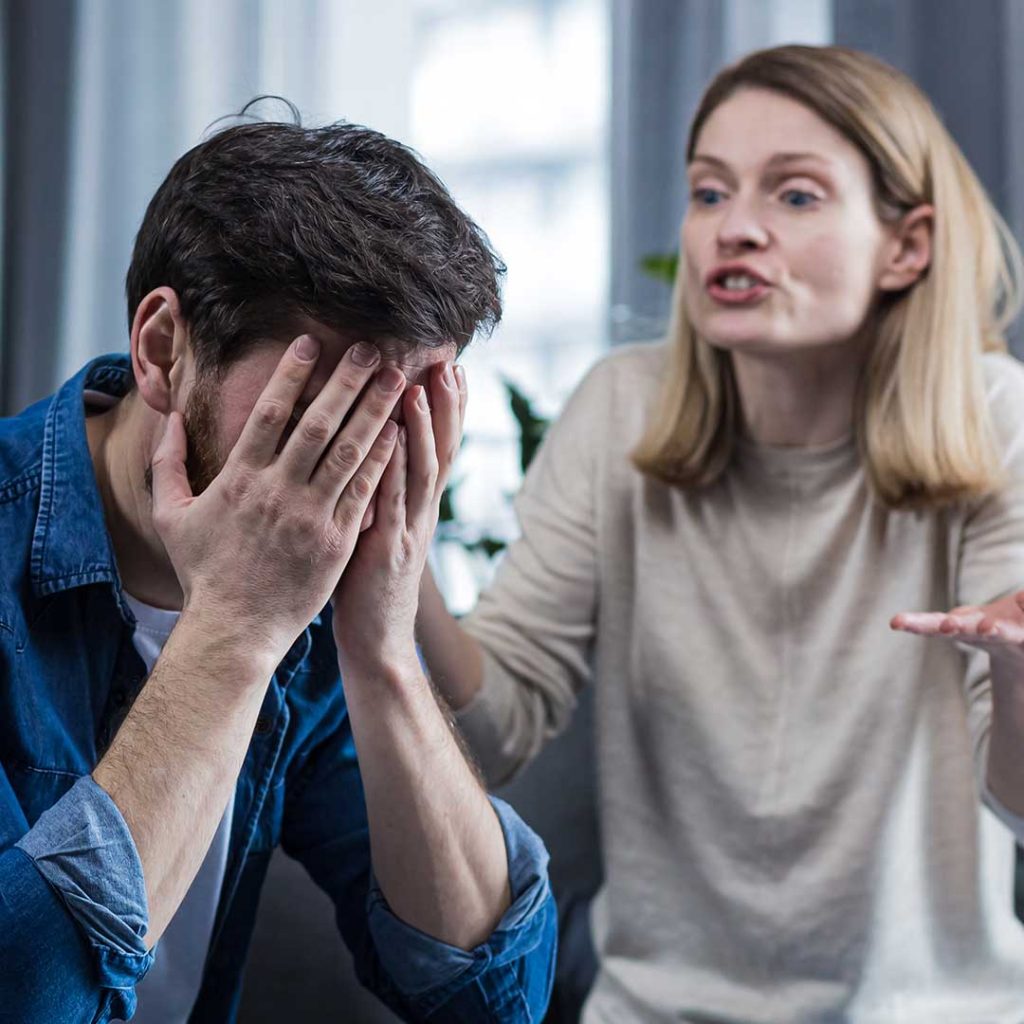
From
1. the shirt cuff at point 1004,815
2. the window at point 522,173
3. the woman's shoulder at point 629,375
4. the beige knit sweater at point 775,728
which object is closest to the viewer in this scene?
the shirt cuff at point 1004,815

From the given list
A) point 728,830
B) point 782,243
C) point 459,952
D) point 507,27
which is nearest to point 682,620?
point 728,830

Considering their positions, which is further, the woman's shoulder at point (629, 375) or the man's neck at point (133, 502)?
the woman's shoulder at point (629, 375)

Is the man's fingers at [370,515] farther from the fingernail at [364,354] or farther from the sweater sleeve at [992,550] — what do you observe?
the sweater sleeve at [992,550]

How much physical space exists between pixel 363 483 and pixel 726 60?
1904mm

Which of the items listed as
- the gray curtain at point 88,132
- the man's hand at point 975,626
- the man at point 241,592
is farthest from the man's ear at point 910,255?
the gray curtain at point 88,132

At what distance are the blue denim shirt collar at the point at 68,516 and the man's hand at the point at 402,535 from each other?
162 millimetres

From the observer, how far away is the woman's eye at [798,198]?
1.39m

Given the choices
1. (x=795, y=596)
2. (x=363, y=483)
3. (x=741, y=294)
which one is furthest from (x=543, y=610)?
(x=363, y=483)

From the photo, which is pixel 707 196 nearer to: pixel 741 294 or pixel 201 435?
pixel 741 294

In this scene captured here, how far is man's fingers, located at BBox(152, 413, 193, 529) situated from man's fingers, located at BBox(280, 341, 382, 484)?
0.08 metres

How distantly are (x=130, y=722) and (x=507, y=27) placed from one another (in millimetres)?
2747

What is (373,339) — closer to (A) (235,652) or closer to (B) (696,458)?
(A) (235,652)

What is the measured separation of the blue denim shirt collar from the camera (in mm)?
892

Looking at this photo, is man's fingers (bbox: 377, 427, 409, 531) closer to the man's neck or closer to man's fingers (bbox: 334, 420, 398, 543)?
man's fingers (bbox: 334, 420, 398, 543)
